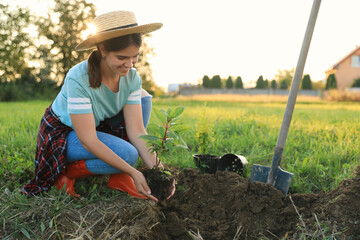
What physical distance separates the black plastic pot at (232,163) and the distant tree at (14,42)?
17956 millimetres

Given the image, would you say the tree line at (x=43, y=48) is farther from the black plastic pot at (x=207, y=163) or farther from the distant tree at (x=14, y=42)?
the black plastic pot at (x=207, y=163)

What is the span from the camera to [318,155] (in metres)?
3.01

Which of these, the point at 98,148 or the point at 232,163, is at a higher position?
the point at 98,148

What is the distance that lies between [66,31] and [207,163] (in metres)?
16.3

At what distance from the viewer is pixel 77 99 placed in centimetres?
201

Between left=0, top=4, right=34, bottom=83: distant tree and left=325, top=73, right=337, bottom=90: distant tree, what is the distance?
68.9 feet

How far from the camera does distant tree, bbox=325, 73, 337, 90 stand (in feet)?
78.4

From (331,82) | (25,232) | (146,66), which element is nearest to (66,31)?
(146,66)

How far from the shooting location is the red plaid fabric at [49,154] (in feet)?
7.23

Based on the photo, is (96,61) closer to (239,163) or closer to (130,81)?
(130,81)

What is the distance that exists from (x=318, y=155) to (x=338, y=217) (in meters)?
1.29

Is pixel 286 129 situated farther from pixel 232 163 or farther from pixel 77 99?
pixel 77 99

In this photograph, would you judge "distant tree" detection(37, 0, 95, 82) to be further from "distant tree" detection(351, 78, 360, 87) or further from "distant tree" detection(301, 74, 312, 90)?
"distant tree" detection(351, 78, 360, 87)

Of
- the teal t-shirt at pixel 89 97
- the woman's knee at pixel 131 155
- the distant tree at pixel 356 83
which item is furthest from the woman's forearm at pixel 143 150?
the distant tree at pixel 356 83
